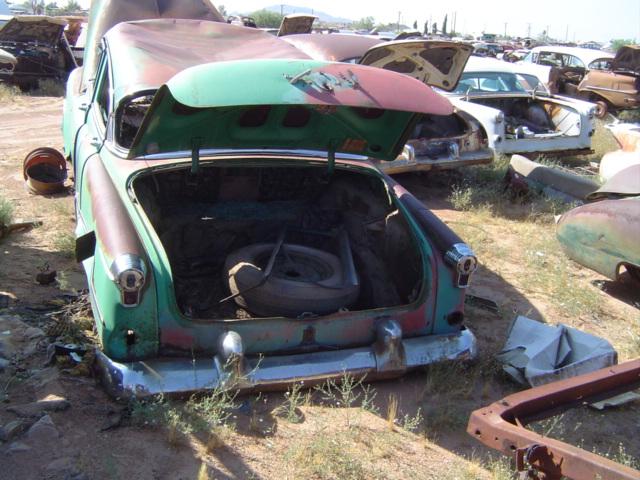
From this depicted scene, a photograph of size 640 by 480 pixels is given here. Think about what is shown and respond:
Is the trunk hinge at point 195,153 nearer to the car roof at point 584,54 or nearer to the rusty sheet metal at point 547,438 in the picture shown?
the rusty sheet metal at point 547,438

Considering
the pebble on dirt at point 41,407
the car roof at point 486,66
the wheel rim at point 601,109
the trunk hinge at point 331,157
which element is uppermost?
the car roof at point 486,66

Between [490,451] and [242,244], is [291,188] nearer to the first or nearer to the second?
[242,244]

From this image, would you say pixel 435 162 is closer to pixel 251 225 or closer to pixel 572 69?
pixel 251 225

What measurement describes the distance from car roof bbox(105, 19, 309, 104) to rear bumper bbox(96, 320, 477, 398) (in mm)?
1505

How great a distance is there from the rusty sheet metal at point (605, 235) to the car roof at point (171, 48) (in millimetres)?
2505

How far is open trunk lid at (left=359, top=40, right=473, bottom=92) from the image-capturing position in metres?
5.67

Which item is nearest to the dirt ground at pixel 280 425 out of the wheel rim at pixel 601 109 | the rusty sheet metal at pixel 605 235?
the rusty sheet metal at pixel 605 235

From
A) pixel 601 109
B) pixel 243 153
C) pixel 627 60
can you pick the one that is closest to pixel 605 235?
pixel 243 153

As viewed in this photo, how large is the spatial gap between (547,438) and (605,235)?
3000 millimetres

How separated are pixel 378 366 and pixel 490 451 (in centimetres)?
69

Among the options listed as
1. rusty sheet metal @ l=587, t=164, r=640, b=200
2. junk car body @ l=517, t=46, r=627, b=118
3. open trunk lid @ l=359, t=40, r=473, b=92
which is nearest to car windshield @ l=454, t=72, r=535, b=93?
open trunk lid @ l=359, t=40, r=473, b=92

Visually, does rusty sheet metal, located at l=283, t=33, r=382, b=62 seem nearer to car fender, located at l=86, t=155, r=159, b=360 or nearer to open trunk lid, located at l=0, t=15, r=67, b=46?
car fender, located at l=86, t=155, r=159, b=360

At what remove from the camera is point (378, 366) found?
3.60 metres

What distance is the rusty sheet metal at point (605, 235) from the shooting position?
4.84 m
